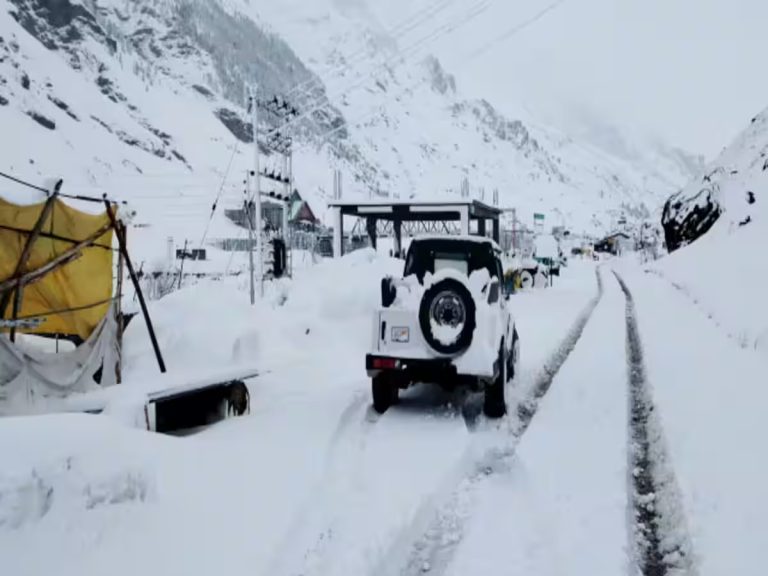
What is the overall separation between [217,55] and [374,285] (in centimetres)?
17680

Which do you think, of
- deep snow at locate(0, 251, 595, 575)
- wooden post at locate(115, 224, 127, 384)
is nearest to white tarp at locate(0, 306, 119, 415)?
wooden post at locate(115, 224, 127, 384)

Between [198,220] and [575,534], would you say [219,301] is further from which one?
[198,220]

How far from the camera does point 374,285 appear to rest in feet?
44.2

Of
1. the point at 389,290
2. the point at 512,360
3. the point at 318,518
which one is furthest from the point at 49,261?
the point at 512,360

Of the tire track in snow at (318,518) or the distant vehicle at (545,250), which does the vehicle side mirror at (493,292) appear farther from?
the distant vehicle at (545,250)

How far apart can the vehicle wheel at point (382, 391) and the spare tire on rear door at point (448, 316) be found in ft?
2.64

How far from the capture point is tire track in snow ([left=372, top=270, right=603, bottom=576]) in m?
4.12

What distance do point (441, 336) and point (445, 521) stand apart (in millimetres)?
2984

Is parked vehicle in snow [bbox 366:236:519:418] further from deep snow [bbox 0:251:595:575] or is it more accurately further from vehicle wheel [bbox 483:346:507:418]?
deep snow [bbox 0:251:595:575]

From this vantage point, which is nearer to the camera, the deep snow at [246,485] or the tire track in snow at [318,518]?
the deep snow at [246,485]

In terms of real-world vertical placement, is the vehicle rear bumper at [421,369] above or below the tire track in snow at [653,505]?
above

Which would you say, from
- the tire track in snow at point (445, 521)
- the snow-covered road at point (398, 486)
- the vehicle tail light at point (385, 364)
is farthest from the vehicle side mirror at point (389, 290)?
the tire track in snow at point (445, 521)

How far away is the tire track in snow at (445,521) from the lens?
13.5 feet

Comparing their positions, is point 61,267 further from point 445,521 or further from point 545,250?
point 545,250
